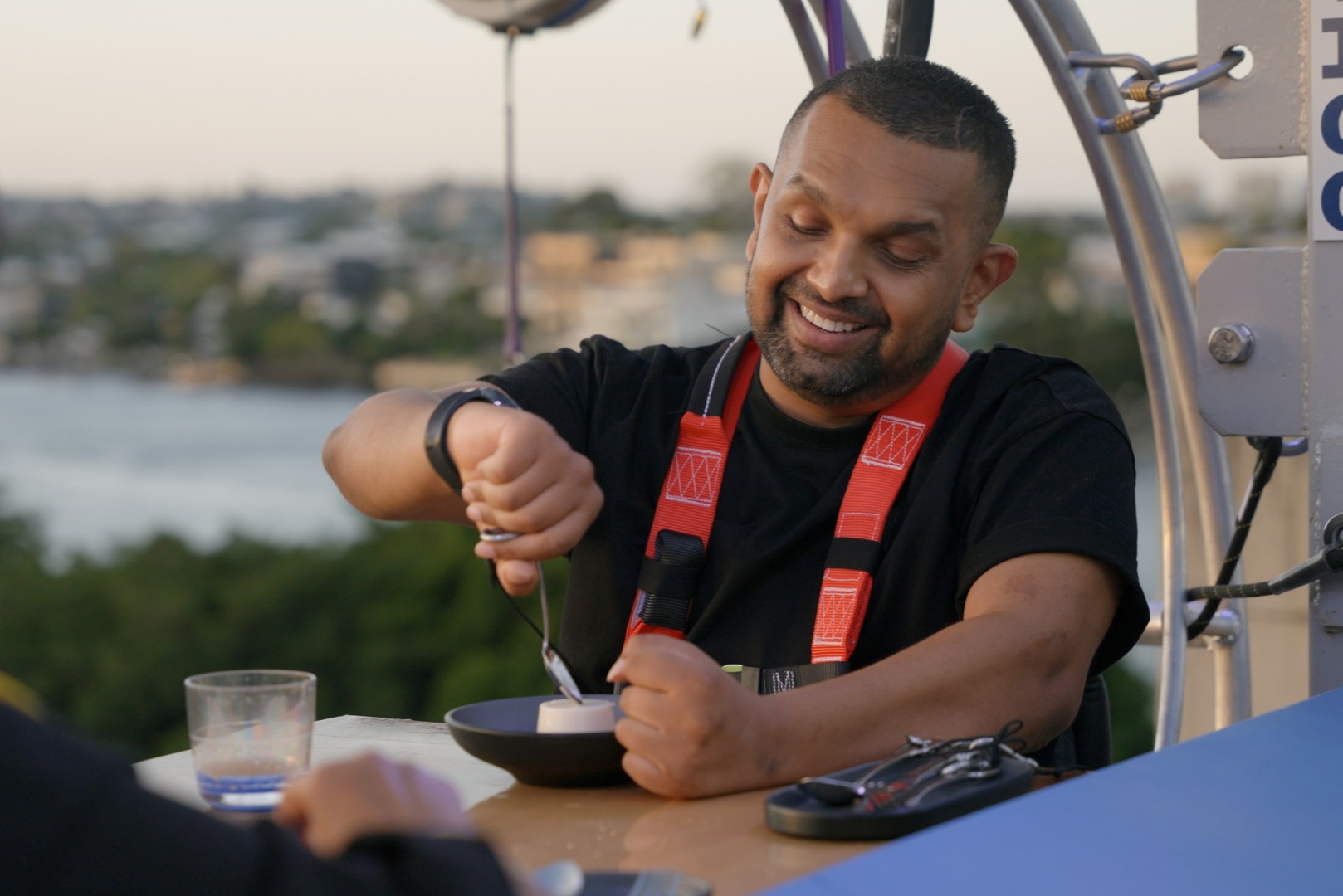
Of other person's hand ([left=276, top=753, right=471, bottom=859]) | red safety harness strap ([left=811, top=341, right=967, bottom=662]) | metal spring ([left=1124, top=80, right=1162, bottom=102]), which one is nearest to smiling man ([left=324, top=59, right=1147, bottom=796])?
red safety harness strap ([left=811, top=341, right=967, bottom=662])

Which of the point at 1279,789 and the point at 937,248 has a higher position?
the point at 937,248

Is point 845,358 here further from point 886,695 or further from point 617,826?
point 617,826

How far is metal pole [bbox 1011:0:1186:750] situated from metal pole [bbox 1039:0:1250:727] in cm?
2

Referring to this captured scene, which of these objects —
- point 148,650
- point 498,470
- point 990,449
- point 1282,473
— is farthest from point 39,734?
point 148,650

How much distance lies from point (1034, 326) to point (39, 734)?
41.1ft

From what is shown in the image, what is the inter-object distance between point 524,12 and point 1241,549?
62.9 inches

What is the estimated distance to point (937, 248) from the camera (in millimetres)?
2393

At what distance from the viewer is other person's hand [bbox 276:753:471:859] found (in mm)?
1025

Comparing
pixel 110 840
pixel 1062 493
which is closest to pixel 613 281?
pixel 1062 493

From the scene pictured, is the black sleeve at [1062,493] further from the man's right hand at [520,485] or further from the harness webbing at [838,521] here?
the man's right hand at [520,485]

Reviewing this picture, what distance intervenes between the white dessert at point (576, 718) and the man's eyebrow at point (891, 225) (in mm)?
937

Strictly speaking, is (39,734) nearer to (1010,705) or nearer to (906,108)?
(1010,705)

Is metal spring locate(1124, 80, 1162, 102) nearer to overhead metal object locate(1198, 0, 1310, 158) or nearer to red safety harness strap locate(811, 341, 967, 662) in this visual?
overhead metal object locate(1198, 0, 1310, 158)

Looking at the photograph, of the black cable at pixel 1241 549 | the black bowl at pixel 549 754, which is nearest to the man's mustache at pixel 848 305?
the black cable at pixel 1241 549
